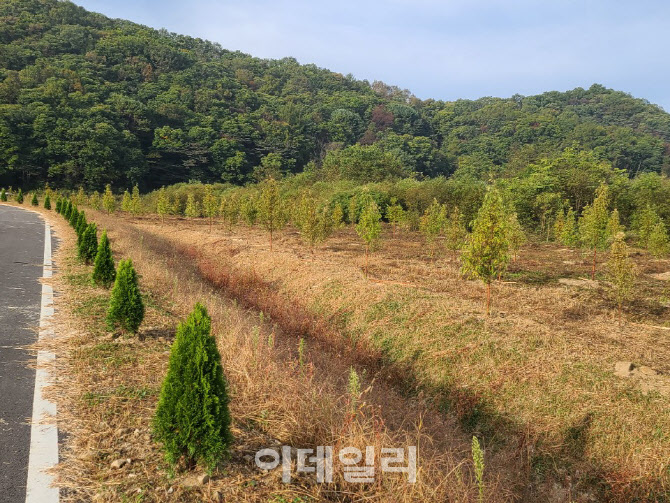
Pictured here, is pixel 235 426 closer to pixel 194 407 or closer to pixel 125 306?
pixel 194 407

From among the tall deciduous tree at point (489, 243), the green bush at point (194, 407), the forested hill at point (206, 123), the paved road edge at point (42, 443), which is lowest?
the paved road edge at point (42, 443)

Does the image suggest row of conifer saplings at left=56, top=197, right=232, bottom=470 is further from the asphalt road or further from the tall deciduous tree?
the tall deciduous tree

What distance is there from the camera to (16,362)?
5.21 meters

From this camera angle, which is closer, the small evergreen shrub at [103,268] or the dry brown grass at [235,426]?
the dry brown grass at [235,426]

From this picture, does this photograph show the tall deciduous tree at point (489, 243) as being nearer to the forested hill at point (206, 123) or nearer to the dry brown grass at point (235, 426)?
the dry brown grass at point (235, 426)

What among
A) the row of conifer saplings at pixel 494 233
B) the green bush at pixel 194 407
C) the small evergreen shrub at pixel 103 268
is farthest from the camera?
the row of conifer saplings at pixel 494 233

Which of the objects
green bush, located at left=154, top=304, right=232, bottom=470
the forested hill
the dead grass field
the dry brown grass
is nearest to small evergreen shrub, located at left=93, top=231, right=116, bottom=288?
the dry brown grass

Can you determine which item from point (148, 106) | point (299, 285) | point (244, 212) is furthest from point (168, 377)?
point (148, 106)

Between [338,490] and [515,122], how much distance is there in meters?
104

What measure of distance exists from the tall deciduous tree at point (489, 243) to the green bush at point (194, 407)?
920 cm

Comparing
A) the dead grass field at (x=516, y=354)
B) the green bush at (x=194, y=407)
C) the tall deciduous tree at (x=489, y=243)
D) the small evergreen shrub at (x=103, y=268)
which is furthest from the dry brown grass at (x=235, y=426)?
the tall deciduous tree at (x=489, y=243)

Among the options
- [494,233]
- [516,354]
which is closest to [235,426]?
[516,354]

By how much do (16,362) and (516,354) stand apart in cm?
883

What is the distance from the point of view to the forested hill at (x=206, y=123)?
57938 millimetres
